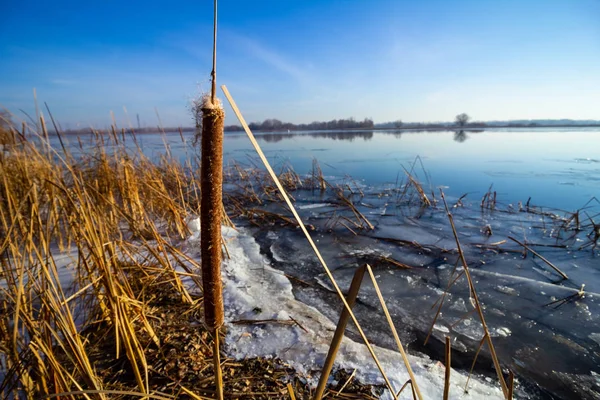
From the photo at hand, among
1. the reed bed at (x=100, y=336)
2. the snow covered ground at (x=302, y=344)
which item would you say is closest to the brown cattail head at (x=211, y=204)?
the reed bed at (x=100, y=336)

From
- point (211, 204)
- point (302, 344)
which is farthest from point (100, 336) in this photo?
point (211, 204)

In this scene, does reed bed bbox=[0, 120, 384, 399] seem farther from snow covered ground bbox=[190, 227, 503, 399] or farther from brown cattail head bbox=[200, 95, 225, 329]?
brown cattail head bbox=[200, 95, 225, 329]

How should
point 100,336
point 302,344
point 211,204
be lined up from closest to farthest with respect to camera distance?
point 211,204
point 100,336
point 302,344

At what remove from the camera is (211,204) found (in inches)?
32.4

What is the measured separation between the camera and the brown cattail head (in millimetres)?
744

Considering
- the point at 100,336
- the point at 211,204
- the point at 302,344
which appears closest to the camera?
the point at 211,204

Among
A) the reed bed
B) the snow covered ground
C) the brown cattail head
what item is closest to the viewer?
the brown cattail head

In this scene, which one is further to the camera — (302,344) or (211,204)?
(302,344)

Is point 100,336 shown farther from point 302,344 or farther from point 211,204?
point 211,204

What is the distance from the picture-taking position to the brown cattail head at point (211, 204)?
2.44 ft

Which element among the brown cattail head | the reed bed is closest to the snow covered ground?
the reed bed

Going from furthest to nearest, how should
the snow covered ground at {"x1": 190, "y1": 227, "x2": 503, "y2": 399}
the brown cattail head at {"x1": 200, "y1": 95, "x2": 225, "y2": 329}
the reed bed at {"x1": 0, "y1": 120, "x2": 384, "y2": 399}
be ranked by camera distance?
the snow covered ground at {"x1": 190, "y1": 227, "x2": 503, "y2": 399}, the reed bed at {"x1": 0, "y1": 120, "x2": 384, "y2": 399}, the brown cattail head at {"x1": 200, "y1": 95, "x2": 225, "y2": 329}

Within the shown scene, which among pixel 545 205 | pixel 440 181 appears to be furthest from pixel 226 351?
pixel 440 181

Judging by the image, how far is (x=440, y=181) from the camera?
7852 millimetres
